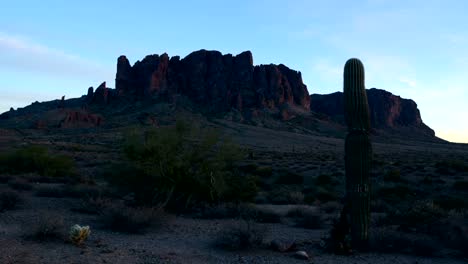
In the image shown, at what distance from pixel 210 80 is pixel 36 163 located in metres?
109

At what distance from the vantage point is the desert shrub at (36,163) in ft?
85.9

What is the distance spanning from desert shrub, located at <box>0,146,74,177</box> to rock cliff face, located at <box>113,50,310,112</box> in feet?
320

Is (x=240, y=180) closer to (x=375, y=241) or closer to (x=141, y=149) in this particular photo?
(x=141, y=149)

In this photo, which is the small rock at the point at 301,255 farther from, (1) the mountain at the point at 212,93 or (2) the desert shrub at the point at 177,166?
(1) the mountain at the point at 212,93

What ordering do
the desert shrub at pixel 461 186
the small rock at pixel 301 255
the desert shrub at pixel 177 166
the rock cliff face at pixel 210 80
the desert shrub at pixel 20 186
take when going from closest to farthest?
the small rock at pixel 301 255, the desert shrub at pixel 177 166, the desert shrub at pixel 20 186, the desert shrub at pixel 461 186, the rock cliff face at pixel 210 80

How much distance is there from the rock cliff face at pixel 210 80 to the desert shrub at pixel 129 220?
11201 centimetres

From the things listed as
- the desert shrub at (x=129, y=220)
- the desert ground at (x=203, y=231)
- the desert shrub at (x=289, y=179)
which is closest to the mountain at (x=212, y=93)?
the desert shrub at (x=289, y=179)

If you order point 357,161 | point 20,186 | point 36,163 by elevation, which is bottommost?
point 20,186

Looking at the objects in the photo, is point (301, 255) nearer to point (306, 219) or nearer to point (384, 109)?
point (306, 219)

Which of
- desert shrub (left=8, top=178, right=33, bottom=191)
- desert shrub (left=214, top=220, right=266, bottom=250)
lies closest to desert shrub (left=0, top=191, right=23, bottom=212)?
desert shrub (left=8, top=178, right=33, bottom=191)

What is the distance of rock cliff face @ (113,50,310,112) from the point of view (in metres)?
130

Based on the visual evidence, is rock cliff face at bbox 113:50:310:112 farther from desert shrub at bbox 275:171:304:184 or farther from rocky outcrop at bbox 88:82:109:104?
desert shrub at bbox 275:171:304:184

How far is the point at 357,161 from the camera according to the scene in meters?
11.6

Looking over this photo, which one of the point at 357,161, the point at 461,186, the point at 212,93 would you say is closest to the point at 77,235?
the point at 357,161
